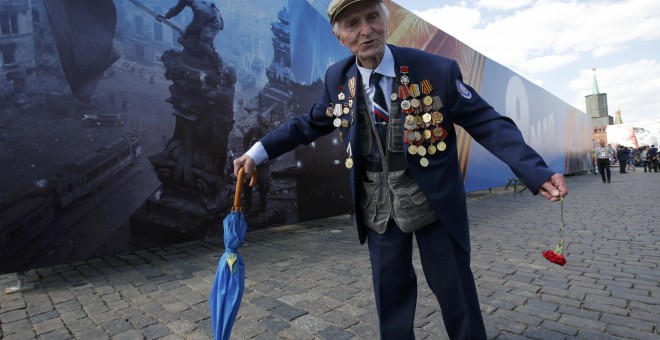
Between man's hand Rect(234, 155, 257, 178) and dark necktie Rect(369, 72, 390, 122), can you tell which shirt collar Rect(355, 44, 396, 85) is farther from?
man's hand Rect(234, 155, 257, 178)

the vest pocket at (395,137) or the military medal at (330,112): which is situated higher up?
the military medal at (330,112)

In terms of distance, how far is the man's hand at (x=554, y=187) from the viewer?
1433mm

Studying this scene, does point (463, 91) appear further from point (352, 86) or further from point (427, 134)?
point (352, 86)

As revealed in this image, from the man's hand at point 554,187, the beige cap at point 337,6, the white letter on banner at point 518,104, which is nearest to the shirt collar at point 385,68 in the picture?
the beige cap at point 337,6

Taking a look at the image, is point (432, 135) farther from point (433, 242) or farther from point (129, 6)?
point (129, 6)

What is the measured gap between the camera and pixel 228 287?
1769 millimetres

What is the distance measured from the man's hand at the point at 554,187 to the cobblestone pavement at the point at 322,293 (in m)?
1.47

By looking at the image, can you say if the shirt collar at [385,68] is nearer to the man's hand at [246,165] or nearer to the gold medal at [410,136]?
the gold medal at [410,136]

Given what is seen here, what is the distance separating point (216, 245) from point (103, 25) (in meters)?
3.14

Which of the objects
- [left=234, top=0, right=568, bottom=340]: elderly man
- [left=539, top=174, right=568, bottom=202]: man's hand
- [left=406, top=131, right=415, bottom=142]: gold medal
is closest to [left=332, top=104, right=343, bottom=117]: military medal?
[left=234, top=0, right=568, bottom=340]: elderly man

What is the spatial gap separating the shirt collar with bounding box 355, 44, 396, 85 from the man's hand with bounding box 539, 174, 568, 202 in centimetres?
83

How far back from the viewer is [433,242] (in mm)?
1833

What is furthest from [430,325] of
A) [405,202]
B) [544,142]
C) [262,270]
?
[544,142]

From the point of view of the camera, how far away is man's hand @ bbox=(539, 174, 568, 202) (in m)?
1.43
